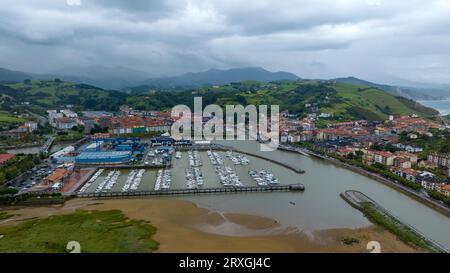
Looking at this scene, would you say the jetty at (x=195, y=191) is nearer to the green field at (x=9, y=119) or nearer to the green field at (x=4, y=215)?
the green field at (x=4, y=215)

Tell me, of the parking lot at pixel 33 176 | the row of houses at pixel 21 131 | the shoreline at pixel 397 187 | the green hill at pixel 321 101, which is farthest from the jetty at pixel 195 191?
the green hill at pixel 321 101

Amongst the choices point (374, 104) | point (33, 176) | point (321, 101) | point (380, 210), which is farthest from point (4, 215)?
point (374, 104)

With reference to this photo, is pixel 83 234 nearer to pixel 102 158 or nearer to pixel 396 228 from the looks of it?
pixel 396 228

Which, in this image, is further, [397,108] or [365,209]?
[397,108]

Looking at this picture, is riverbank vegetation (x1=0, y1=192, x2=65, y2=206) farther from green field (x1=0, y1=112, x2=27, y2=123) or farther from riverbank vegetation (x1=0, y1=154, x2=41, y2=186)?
green field (x1=0, y1=112, x2=27, y2=123)
